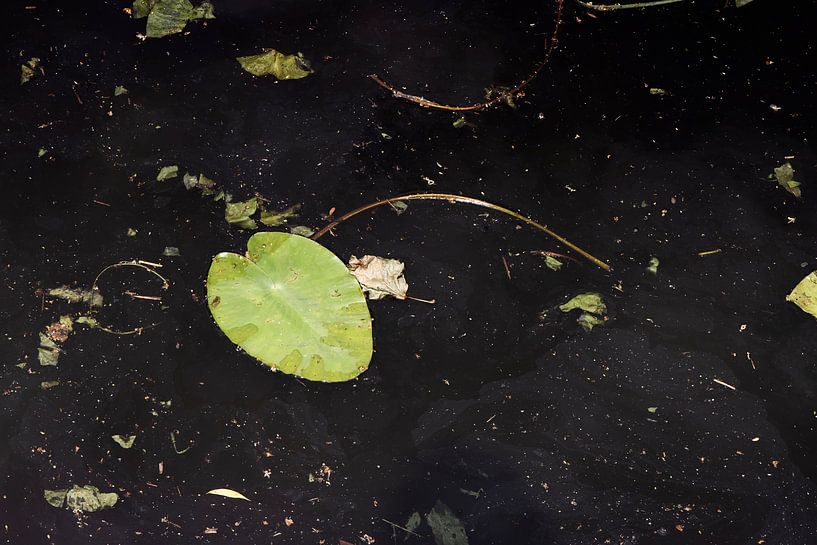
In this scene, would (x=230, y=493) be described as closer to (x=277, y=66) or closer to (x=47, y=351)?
(x=47, y=351)

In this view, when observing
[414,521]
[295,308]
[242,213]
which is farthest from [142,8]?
[414,521]

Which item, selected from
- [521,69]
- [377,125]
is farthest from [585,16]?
[377,125]

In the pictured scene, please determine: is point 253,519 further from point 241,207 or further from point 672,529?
point 672,529

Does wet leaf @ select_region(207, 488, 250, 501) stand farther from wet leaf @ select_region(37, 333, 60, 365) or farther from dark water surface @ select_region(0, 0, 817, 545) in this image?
wet leaf @ select_region(37, 333, 60, 365)

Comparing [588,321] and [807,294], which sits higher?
[807,294]

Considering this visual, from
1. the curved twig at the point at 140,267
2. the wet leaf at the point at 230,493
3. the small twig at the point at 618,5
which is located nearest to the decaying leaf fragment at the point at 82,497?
the wet leaf at the point at 230,493
